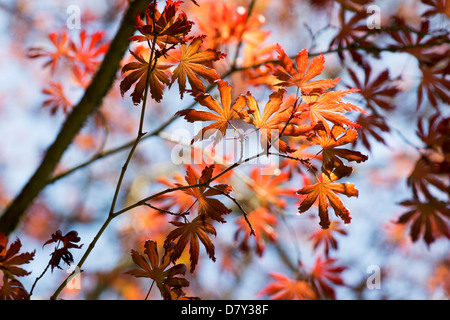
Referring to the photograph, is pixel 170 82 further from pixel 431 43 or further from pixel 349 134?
pixel 431 43

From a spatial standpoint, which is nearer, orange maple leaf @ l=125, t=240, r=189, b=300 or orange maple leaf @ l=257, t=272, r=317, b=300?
orange maple leaf @ l=125, t=240, r=189, b=300

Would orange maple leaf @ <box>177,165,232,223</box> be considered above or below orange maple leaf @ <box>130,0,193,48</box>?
below

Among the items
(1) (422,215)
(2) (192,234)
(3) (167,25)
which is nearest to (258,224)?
(1) (422,215)

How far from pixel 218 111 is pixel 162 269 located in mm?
354

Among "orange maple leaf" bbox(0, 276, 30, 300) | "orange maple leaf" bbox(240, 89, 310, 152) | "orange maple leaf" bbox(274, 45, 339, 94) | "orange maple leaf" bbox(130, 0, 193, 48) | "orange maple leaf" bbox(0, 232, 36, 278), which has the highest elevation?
"orange maple leaf" bbox(130, 0, 193, 48)

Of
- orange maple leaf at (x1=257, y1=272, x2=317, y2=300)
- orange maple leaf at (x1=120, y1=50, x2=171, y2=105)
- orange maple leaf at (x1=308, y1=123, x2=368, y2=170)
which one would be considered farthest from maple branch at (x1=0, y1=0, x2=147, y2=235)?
orange maple leaf at (x1=257, y1=272, x2=317, y2=300)

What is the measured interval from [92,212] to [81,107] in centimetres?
348

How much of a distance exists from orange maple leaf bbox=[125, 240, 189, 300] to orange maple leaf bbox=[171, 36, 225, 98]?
1.13ft

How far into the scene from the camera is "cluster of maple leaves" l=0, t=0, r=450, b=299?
0.78m

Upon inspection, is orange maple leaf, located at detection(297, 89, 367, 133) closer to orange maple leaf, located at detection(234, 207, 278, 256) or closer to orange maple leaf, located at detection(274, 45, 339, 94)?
orange maple leaf, located at detection(274, 45, 339, 94)

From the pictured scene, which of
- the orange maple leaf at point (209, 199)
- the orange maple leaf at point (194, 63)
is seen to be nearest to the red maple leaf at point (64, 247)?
the orange maple leaf at point (209, 199)

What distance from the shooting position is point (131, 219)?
281cm

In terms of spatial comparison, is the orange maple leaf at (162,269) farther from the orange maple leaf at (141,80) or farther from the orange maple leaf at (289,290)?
the orange maple leaf at (289,290)
